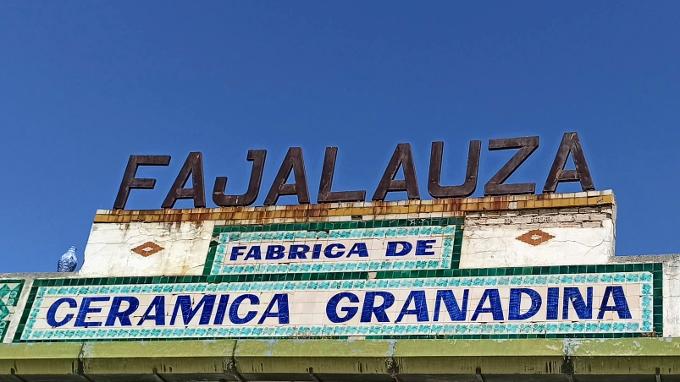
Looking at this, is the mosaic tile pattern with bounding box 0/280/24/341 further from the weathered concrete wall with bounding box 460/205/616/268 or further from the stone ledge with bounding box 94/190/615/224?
the weathered concrete wall with bounding box 460/205/616/268

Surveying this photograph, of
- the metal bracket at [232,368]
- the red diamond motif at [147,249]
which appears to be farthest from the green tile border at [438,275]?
the metal bracket at [232,368]

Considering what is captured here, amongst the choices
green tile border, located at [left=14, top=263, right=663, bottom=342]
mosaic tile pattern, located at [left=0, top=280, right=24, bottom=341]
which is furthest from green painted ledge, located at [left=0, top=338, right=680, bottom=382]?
mosaic tile pattern, located at [left=0, top=280, right=24, bottom=341]

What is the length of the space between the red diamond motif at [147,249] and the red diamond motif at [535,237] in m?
5.43

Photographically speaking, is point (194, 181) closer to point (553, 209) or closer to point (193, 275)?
point (193, 275)

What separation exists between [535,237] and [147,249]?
229 inches

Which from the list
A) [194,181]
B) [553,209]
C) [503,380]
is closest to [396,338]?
[503,380]

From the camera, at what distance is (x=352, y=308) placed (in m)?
16.0

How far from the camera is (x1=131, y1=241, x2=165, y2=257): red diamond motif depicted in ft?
58.5

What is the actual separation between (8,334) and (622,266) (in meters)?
8.70

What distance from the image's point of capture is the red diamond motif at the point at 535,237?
16141 millimetres

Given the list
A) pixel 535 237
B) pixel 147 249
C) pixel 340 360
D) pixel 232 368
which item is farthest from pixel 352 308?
pixel 147 249

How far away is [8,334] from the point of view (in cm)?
1714

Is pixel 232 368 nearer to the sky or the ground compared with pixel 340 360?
nearer to the ground

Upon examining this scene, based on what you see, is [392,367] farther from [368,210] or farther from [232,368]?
[368,210]
